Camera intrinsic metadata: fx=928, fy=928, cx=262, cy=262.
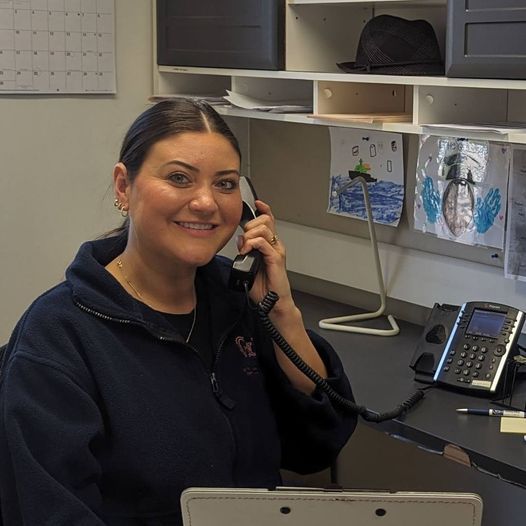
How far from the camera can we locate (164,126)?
1566mm

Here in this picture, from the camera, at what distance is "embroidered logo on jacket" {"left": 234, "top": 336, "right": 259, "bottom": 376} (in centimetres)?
164

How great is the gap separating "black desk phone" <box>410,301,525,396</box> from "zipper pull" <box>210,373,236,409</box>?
555mm

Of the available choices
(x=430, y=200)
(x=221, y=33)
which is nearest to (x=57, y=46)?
(x=221, y=33)

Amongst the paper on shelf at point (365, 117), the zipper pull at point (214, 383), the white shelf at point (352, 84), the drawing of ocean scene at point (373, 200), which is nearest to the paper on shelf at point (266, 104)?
the white shelf at point (352, 84)

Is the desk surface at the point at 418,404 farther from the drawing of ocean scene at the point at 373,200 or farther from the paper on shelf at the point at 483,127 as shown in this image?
the paper on shelf at the point at 483,127

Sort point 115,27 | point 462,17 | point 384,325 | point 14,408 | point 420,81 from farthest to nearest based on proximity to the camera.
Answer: point 115,27 < point 384,325 < point 420,81 < point 462,17 < point 14,408

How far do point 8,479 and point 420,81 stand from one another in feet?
3.80

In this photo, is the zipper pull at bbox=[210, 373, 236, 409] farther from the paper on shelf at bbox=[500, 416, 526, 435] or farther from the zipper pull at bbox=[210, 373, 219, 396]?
the paper on shelf at bbox=[500, 416, 526, 435]

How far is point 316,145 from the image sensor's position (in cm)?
269

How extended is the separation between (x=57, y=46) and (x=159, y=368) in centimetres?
137

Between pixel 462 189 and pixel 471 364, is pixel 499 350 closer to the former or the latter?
pixel 471 364

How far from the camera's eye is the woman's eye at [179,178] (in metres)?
1.52

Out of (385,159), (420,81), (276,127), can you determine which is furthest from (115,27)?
(420,81)

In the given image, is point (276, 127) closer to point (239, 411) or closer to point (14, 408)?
point (239, 411)
